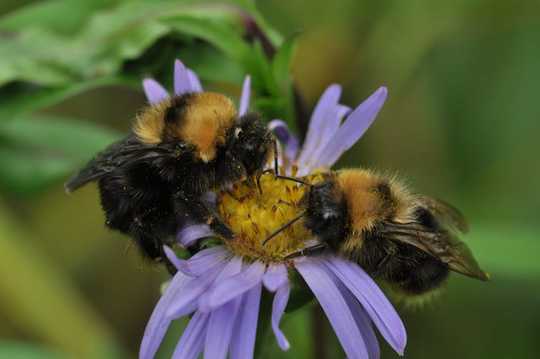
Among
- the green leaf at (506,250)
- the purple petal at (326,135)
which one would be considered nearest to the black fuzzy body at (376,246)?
the purple petal at (326,135)

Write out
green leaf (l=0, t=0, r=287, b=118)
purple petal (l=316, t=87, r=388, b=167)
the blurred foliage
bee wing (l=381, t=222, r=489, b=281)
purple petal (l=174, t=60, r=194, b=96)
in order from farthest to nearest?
the blurred foliage → green leaf (l=0, t=0, r=287, b=118) → purple petal (l=174, t=60, r=194, b=96) → purple petal (l=316, t=87, r=388, b=167) → bee wing (l=381, t=222, r=489, b=281)

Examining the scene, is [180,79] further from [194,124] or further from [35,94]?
[35,94]

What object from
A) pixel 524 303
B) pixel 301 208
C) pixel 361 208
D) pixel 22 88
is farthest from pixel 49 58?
pixel 524 303

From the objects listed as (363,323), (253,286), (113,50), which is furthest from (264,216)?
(113,50)

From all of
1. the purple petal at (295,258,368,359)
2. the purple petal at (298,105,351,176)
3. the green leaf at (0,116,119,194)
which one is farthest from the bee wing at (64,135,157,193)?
the green leaf at (0,116,119,194)

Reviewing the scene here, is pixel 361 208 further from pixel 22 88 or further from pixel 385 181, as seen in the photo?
pixel 22 88

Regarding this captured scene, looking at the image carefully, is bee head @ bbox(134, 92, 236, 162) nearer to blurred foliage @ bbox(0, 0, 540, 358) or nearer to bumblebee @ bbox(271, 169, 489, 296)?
bumblebee @ bbox(271, 169, 489, 296)
